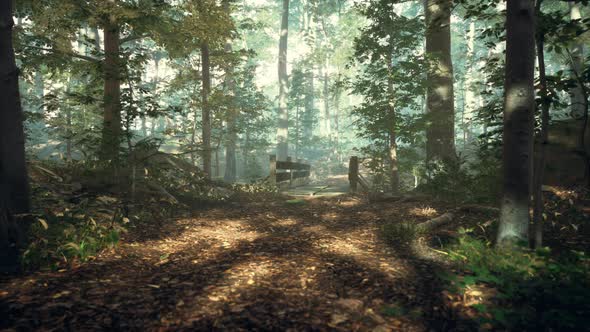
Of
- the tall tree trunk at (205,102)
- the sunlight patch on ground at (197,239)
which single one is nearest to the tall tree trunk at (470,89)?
the tall tree trunk at (205,102)

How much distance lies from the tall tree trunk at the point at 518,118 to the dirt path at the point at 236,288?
1277 millimetres

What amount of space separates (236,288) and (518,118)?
13.6ft

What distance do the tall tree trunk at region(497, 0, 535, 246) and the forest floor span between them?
1211 mm

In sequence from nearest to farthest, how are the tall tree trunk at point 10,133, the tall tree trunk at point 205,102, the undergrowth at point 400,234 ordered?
1. the tall tree trunk at point 10,133
2. the undergrowth at point 400,234
3. the tall tree trunk at point 205,102

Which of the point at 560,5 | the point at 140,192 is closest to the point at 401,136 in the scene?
the point at 140,192

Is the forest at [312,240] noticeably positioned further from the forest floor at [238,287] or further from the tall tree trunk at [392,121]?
the tall tree trunk at [392,121]

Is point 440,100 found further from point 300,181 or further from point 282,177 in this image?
point 300,181

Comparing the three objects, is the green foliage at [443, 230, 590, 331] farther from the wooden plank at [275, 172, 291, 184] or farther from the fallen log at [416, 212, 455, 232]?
the wooden plank at [275, 172, 291, 184]

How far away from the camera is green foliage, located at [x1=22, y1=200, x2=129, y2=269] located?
14.1 ft

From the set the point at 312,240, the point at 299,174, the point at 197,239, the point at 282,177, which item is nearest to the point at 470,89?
the point at 299,174

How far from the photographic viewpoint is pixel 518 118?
14.8ft

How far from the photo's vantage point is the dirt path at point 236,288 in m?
3.16

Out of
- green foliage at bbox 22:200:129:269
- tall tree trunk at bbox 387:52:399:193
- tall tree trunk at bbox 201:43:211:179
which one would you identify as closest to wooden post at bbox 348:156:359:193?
tall tree trunk at bbox 387:52:399:193

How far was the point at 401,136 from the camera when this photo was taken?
1284 cm
